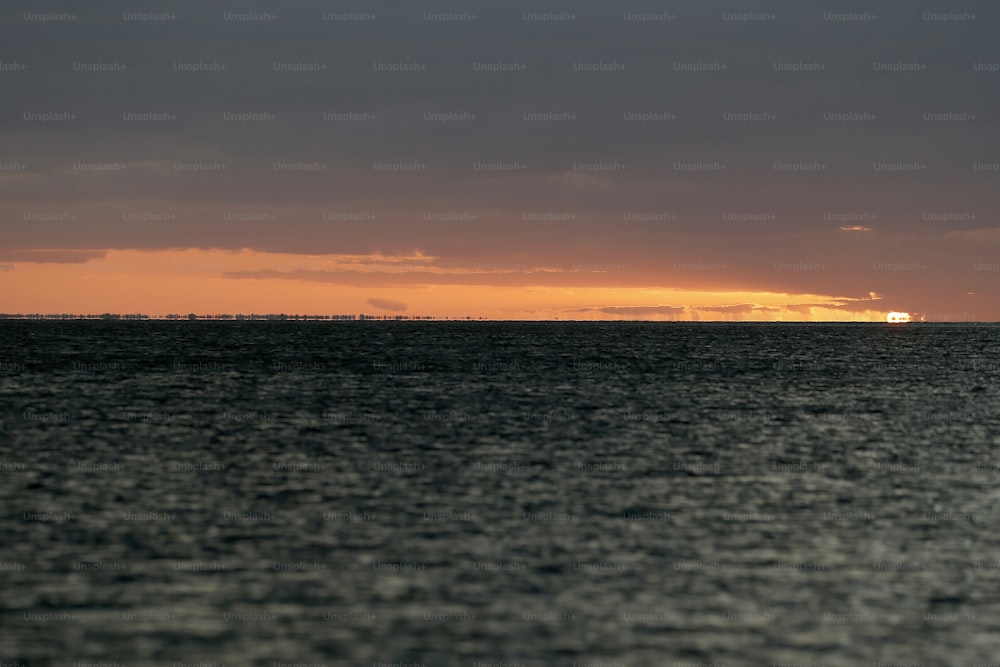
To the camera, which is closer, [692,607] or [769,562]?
[692,607]

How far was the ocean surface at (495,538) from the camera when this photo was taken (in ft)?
71.9

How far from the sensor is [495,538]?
3155 cm

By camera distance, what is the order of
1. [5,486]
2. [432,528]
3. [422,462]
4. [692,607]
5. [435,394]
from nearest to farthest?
[692,607] < [432,528] < [5,486] < [422,462] < [435,394]

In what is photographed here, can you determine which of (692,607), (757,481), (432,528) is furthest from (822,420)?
(692,607)

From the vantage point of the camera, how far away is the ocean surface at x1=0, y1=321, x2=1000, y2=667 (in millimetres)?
21906

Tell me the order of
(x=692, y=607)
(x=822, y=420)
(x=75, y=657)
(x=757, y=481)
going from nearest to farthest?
(x=75, y=657) < (x=692, y=607) < (x=757, y=481) < (x=822, y=420)

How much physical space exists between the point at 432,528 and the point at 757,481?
1606 centimetres

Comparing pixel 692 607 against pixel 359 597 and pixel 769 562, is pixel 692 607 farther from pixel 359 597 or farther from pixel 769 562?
pixel 359 597

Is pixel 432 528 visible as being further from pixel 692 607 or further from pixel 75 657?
pixel 75 657

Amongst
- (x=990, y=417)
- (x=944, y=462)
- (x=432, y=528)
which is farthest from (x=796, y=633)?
(x=990, y=417)

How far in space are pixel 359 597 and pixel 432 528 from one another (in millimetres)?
8390

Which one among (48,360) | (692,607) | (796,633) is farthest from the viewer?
(48,360)

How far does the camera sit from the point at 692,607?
79.9ft

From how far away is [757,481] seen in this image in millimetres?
43531
